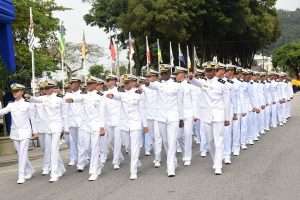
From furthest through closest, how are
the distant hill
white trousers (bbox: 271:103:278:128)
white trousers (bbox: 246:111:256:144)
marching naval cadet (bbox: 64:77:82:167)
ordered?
1. the distant hill
2. white trousers (bbox: 271:103:278:128)
3. white trousers (bbox: 246:111:256:144)
4. marching naval cadet (bbox: 64:77:82:167)

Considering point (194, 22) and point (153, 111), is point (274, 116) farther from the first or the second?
point (194, 22)

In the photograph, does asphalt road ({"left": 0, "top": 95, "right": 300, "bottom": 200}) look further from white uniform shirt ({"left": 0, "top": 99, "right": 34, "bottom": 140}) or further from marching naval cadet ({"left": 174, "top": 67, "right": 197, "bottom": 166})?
white uniform shirt ({"left": 0, "top": 99, "right": 34, "bottom": 140})

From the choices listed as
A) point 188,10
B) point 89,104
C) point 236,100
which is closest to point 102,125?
point 89,104

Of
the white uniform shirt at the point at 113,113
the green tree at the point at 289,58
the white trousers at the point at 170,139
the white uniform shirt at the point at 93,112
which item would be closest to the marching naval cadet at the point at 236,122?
the white trousers at the point at 170,139

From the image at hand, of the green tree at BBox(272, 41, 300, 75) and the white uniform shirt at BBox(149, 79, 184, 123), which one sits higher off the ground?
the white uniform shirt at BBox(149, 79, 184, 123)

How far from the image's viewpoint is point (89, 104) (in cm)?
1138

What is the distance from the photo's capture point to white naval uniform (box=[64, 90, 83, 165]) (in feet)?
40.7

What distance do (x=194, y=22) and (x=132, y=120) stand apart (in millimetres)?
34737

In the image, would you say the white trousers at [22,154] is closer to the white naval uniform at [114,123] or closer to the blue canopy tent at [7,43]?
the white naval uniform at [114,123]

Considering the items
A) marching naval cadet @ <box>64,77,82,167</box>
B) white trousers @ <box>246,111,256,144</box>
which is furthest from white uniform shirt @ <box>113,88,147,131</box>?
white trousers @ <box>246,111,256,144</box>

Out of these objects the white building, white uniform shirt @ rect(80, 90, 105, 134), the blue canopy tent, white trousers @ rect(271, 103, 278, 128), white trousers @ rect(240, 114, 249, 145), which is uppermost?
the blue canopy tent

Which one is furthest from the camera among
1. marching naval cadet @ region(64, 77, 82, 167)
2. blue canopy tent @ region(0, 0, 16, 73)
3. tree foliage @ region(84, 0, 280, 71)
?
tree foliage @ region(84, 0, 280, 71)

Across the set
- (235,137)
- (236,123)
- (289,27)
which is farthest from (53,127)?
(289,27)

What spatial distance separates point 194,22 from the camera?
45.0 m
